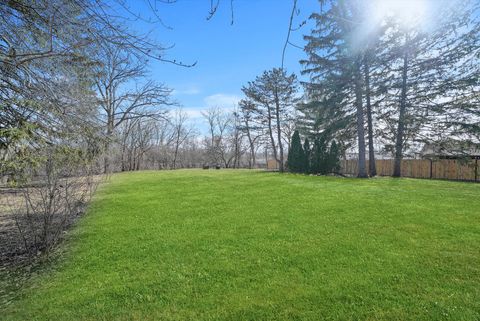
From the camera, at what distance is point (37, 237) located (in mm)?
4520

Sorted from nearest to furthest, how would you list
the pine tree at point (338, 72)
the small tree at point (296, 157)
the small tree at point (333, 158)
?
the pine tree at point (338, 72)
the small tree at point (333, 158)
the small tree at point (296, 157)

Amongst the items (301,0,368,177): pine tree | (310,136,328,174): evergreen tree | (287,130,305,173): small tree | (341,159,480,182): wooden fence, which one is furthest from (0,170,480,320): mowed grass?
(341,159,480,182): wooden fence

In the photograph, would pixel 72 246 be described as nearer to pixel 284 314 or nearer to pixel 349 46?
pixel 284 314

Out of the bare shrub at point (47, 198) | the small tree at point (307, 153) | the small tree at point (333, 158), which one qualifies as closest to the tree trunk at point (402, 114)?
the small tree at point (333, 158)

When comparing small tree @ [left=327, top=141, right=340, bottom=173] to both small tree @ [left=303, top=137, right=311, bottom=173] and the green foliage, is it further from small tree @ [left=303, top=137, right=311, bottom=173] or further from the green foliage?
small tree @ [left=303, top=137, right=311, bottom=173]

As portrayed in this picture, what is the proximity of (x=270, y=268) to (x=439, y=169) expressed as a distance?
19953mm

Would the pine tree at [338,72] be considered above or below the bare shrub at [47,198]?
above

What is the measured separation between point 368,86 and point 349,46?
2.53 m

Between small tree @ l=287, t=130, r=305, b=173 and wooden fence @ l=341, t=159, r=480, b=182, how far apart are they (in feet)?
25.7

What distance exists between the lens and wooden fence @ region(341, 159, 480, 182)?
53.7ft

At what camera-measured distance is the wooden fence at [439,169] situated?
1636cm

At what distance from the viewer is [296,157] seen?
65.0ft

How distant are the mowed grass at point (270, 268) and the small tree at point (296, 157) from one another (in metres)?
13.3

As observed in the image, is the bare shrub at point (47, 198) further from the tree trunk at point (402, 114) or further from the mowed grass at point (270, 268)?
the tree trunk at point (402, 114)
